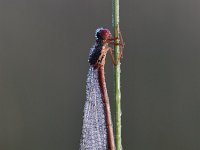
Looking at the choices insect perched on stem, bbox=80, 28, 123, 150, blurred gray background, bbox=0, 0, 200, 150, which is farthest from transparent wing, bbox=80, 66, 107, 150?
blurred gray background, bbox=0, 0, 200, 150

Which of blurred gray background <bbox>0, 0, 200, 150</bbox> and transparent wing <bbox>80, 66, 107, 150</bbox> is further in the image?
blurred gray background <bbox>0, 0, 200, 150</bbox>

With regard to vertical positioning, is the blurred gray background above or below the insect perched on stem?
above

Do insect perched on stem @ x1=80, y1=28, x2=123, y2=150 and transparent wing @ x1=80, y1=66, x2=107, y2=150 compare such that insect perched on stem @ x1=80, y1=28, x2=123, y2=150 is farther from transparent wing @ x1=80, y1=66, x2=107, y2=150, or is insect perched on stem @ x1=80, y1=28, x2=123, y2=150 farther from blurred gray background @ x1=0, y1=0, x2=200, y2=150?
blurred gray background @ x1=0, y1=0, x2=200, y2=150
